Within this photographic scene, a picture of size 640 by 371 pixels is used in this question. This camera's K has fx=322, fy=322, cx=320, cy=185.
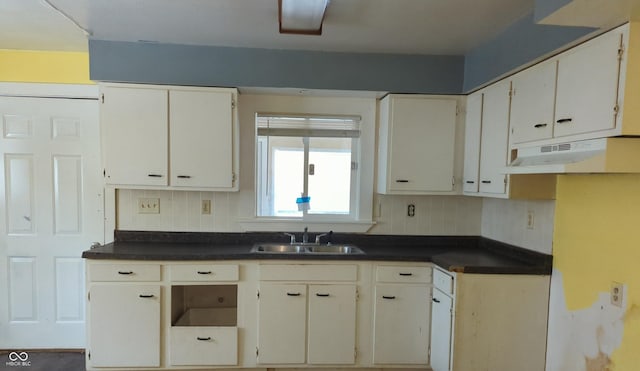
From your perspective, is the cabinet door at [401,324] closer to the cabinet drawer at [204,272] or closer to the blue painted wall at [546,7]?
the cabinet drawer at [204,272]

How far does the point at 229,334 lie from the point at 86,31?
7.24 ft

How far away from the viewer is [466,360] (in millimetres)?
1952

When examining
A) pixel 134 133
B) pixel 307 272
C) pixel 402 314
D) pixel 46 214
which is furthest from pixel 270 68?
pixel 46 214

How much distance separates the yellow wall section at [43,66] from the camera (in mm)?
2473

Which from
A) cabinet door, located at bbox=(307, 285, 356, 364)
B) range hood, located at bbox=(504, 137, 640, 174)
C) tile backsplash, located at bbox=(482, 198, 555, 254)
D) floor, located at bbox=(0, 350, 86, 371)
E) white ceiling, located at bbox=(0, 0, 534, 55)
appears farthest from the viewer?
floor, located at bbox=(0, 350, 86, 371)

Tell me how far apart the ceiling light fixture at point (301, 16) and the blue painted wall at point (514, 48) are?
3.70ft

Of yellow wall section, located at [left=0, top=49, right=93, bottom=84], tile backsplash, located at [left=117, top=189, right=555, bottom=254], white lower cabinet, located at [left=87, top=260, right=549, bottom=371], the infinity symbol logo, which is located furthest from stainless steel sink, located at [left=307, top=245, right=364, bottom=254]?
the infinity symbol logo

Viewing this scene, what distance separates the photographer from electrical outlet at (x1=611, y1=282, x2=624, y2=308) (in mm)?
1505

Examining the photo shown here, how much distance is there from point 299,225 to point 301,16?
1.54 metres

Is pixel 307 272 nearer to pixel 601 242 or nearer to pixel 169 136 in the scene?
pixel 169 136

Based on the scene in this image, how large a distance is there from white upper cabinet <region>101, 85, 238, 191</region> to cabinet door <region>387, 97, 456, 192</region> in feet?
3.99

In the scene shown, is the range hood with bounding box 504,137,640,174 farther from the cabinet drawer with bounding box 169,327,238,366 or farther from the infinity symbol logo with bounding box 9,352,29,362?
the infinity symbol logo with bounding box 9,352,29,362

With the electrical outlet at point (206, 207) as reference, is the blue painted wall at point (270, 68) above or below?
above

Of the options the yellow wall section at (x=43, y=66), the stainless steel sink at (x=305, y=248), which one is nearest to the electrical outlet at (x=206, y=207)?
the stainless steel sink at (x=305, y=248)
